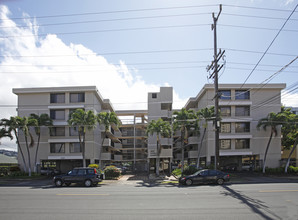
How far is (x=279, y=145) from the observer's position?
Result: 3641 cm

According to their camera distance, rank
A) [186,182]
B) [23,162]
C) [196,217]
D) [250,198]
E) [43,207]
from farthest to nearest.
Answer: [23,162], [186,182], [250,198], [43,207], [196,217]

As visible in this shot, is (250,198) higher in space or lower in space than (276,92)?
lower

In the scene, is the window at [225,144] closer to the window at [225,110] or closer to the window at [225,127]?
the window at [225,127]

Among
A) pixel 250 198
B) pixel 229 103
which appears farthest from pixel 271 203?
pixel 229 103

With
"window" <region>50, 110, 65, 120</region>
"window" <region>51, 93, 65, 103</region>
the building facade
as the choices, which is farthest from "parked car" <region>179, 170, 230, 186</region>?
"window" <region>51, 93, 65, 103</region>

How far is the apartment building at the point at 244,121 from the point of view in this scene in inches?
1427

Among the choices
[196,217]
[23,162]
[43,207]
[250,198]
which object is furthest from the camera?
[23,162]

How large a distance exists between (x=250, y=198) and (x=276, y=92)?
97.4 feet

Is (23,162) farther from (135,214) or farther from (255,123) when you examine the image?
(255,123)

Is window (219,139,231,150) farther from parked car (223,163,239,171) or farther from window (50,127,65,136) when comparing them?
window (50,127,65,136)

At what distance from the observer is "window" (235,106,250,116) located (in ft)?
121

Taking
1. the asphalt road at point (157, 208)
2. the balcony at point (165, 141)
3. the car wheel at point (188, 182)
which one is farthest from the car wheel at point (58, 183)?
the balcony at point (165, 141)

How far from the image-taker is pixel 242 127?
121 feet

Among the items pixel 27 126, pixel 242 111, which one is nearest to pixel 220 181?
pixel 242 111
